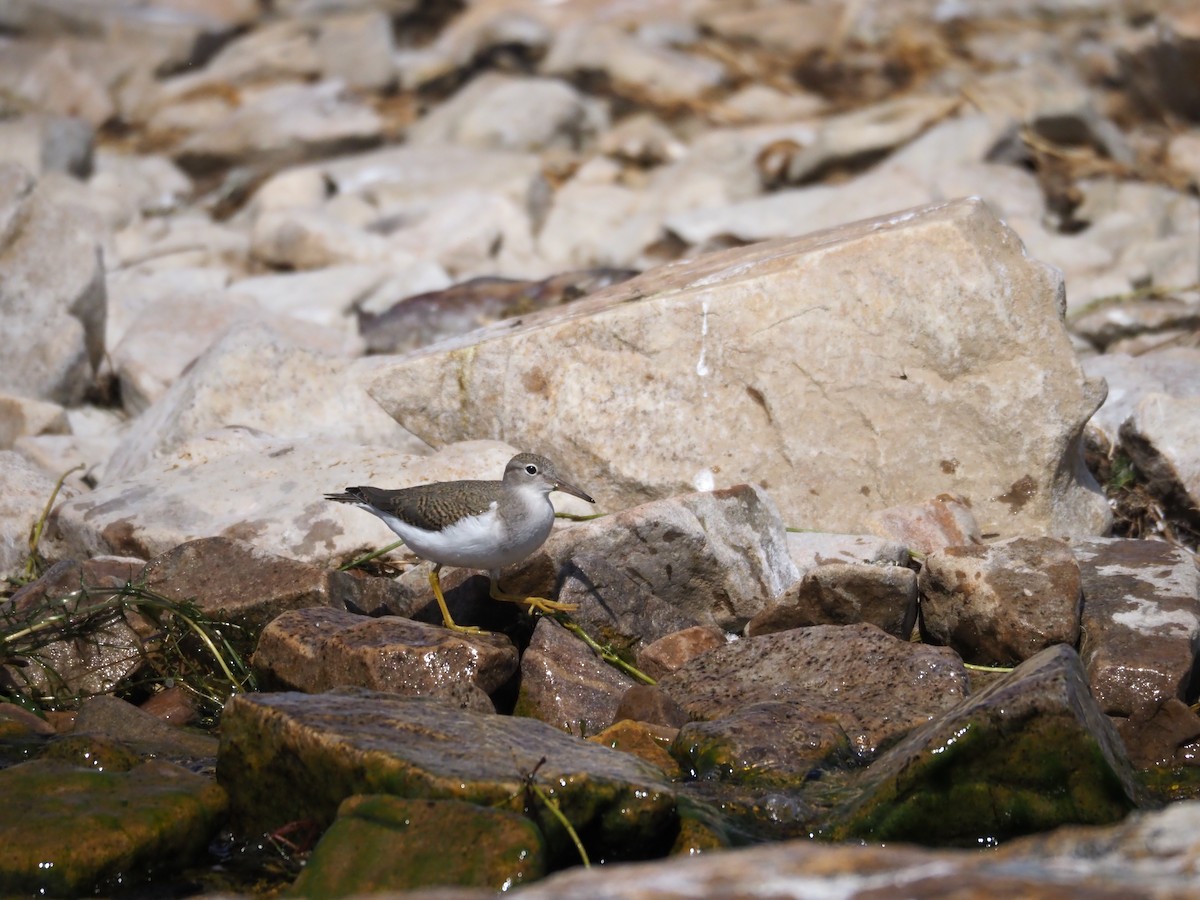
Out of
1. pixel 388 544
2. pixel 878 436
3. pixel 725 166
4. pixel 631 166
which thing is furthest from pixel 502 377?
pixel 631 166

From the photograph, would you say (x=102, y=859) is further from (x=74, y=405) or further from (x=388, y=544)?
(x=74, y=405)

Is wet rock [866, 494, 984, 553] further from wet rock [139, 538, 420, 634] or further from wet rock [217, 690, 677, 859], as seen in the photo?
wet rock [217, 690, 677, 859]

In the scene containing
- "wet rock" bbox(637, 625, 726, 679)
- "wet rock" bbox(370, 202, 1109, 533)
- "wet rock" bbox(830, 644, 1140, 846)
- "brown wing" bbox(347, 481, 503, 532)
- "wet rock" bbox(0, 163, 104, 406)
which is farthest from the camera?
"wet rock" bbox(0, 163, 104, 406)

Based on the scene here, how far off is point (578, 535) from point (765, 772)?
176 centimetres

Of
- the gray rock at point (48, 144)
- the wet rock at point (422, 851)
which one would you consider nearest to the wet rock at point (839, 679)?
the wet rock at point (422, 851)

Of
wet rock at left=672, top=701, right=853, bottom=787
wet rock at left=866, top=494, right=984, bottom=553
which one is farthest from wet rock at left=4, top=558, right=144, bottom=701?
wet rock at left=866, top=494, right=984, bottom=553

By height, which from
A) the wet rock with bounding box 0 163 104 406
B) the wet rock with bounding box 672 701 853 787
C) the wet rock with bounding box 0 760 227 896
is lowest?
the wet rock with bounding box 0 163 104 406

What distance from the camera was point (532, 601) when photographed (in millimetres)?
6715

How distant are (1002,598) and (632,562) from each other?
1.68 meters

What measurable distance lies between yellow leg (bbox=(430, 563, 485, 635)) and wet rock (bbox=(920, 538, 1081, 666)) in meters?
2.14

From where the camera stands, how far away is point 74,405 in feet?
35.4

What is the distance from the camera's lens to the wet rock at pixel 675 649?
660 cm

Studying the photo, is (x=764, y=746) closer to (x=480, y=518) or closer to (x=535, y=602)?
(x=535, y=602)

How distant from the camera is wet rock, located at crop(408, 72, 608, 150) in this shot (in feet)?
60.8
